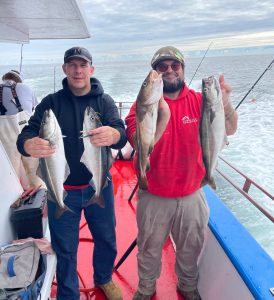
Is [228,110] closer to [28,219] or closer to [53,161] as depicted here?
[53,161]

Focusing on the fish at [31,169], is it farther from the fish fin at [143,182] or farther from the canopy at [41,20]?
the fish fin at [143,182]

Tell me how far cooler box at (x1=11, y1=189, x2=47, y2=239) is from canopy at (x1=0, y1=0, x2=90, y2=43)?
5.95 feet

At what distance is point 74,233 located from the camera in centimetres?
275

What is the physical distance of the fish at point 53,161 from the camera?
1.94 metres

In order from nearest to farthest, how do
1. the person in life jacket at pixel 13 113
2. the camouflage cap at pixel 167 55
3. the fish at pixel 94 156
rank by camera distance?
the fish at pixel 94 156 < the camouflage cap at pixel 167 55 < the person in life jacket at pixel 13 113

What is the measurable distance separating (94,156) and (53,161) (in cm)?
29

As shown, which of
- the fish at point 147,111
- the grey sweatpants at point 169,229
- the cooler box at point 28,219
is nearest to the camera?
the fish at point 147,111

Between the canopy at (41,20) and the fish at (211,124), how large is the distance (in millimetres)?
1360

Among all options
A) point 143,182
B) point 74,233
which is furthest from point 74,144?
point 74,233

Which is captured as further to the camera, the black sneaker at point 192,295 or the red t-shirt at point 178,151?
the black sneaker at point 192,295

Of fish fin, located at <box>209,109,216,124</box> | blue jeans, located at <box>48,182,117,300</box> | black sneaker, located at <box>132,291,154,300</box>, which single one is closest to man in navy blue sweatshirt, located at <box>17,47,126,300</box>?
blue jeans, located at <box>48,182,117,300</box>

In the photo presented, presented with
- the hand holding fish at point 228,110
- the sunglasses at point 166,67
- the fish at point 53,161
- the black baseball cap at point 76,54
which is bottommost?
the fish at point 53,161

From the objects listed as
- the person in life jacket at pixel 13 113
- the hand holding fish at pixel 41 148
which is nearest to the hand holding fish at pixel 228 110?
the hand holding fish at pixel 41 148

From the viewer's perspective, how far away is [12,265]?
2.00m
